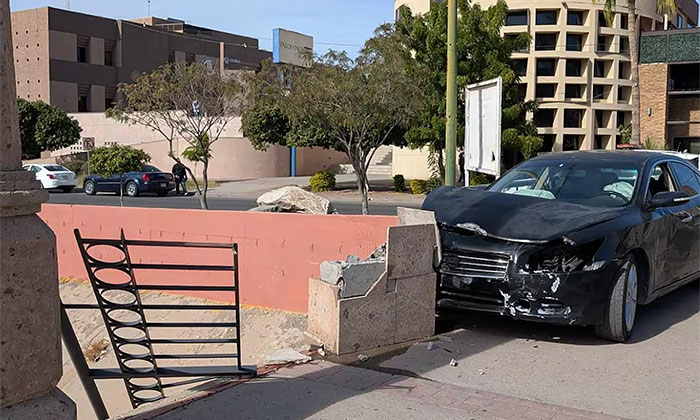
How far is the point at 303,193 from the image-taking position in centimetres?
1334

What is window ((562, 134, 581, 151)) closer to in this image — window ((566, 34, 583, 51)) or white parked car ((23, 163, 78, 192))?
window ((566, 34, 583, 51))

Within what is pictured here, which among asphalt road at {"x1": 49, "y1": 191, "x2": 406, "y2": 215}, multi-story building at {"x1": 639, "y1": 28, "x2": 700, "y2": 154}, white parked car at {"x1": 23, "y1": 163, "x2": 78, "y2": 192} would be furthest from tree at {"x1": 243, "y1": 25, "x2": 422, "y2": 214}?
multi-story building at {"x1": 639, "y1": 28, "x2": 700, "y2": 154}

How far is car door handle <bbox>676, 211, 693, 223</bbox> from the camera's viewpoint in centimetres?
728

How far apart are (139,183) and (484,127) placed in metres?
23.6

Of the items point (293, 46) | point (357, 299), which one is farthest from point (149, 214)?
point (293, 46)

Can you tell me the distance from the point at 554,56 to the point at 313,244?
41754mm

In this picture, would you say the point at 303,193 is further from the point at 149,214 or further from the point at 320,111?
the point at 320,111

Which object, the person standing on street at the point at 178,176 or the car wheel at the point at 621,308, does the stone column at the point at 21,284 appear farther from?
the person standing on street at the point at 178,176

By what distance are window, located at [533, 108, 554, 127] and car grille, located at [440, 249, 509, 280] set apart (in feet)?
143

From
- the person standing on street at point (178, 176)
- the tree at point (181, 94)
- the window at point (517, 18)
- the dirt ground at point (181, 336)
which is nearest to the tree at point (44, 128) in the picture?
the person standing on street at point (178, 176)

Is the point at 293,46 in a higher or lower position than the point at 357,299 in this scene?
higher

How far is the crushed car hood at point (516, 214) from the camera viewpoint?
19.5 feet

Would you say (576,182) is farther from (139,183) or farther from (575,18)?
(575,18)

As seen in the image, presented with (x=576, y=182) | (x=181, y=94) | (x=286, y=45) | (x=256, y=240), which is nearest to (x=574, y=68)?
(x=286, y=45)
